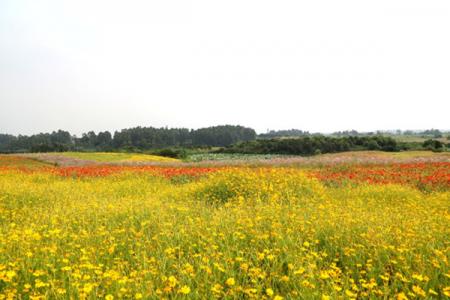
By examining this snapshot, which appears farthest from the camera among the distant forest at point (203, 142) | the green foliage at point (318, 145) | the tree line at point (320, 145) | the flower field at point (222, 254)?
the distant forest at point (203, 142)

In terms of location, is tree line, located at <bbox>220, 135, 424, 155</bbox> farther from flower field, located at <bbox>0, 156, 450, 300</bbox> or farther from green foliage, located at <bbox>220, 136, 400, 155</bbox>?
flower field, located at <bbox>0, 156, 450, 300</bbox>

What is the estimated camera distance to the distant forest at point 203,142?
173 ft

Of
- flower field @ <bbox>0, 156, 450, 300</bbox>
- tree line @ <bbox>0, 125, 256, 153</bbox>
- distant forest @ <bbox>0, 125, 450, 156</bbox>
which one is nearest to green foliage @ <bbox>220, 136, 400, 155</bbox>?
distant forest @ <bbox>0, 125, 450, 156</bbox>

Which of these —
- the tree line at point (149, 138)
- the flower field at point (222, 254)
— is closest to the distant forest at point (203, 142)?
the tree line at point (149, 138)

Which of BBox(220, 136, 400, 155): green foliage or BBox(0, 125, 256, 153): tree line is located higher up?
BBox(0, 125, 256, 153): tree line

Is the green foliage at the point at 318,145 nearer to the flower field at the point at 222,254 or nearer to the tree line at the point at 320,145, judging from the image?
the tree line at the point at 320,145

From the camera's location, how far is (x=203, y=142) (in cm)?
9688

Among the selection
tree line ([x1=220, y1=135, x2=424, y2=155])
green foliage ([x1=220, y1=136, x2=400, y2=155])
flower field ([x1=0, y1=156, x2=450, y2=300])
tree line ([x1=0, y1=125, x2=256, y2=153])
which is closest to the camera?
flower field ([x1=0, y1=156, x2=450, y2=300])

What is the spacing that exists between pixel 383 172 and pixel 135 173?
11.3 m

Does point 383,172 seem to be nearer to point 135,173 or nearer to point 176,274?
point 135,173

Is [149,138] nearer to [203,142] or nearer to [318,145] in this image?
[203,142]

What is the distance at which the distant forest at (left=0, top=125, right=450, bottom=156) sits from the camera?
52.8 metres

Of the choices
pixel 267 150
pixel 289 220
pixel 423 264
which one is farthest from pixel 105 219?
pixel 267 150

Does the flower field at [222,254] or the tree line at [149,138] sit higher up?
the tree line at [149,138]
